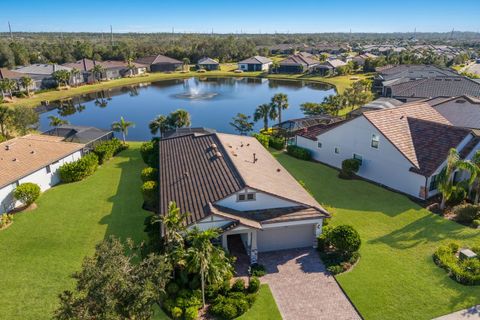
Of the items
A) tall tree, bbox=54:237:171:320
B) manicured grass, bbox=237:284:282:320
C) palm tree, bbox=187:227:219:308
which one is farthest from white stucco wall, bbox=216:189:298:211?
tall tree, bbox=54:237:171:320

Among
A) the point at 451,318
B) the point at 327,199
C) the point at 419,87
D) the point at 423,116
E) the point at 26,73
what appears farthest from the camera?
the point at 26,73

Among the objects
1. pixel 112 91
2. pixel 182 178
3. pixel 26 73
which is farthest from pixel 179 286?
pixel 26 73

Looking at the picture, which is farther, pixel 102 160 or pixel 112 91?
pixel 112 91

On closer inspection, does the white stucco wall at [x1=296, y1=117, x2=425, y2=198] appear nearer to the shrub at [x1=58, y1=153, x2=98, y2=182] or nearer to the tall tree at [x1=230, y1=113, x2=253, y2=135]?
the tall tree at [x1=230, y1=113, x2=253, y2=135]

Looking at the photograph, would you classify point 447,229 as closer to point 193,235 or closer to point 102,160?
point 193,235

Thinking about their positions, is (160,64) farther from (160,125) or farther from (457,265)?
(457,265)

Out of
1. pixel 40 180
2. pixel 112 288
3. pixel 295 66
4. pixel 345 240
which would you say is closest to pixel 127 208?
pixel 40 180
